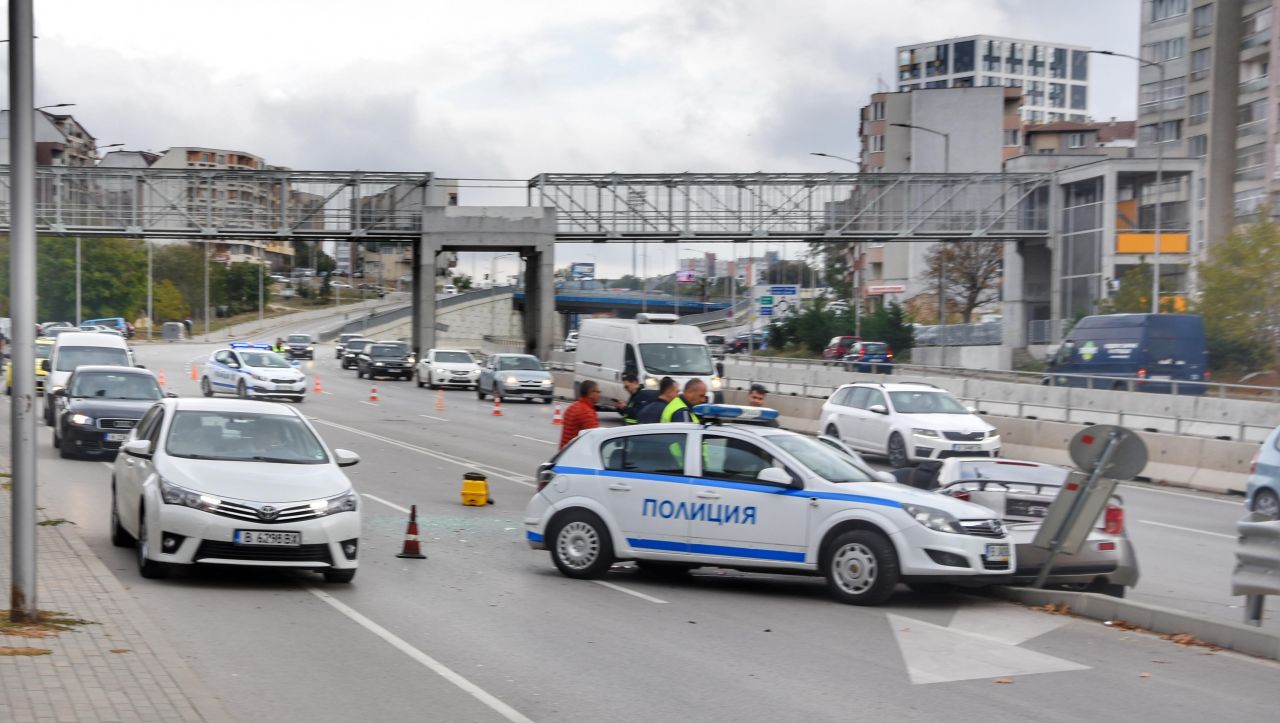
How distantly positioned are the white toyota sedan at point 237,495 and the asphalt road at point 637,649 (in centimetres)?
34

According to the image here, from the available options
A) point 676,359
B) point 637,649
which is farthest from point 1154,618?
point 676,359

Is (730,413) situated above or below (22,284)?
below

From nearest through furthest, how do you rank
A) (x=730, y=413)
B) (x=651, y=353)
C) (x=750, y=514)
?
(x=750, y=514) < (x=730, y=413) < (x=651, y=353)

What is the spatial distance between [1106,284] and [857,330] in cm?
1206

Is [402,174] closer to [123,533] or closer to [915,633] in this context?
[123,533]

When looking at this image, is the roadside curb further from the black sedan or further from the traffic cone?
the black sedan

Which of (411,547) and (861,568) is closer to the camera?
(861,568)

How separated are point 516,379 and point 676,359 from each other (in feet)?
27.8

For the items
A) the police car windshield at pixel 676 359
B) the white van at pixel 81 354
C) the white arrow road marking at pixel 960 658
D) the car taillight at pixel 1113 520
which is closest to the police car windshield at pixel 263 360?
the white van at pixel 81 354

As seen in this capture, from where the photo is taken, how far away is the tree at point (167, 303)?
130250 millimetres

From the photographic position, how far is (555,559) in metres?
12.7

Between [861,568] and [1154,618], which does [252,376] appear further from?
[1154,618]

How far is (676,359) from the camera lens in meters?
37.8

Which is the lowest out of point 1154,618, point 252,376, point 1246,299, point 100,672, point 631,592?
point 631,592
